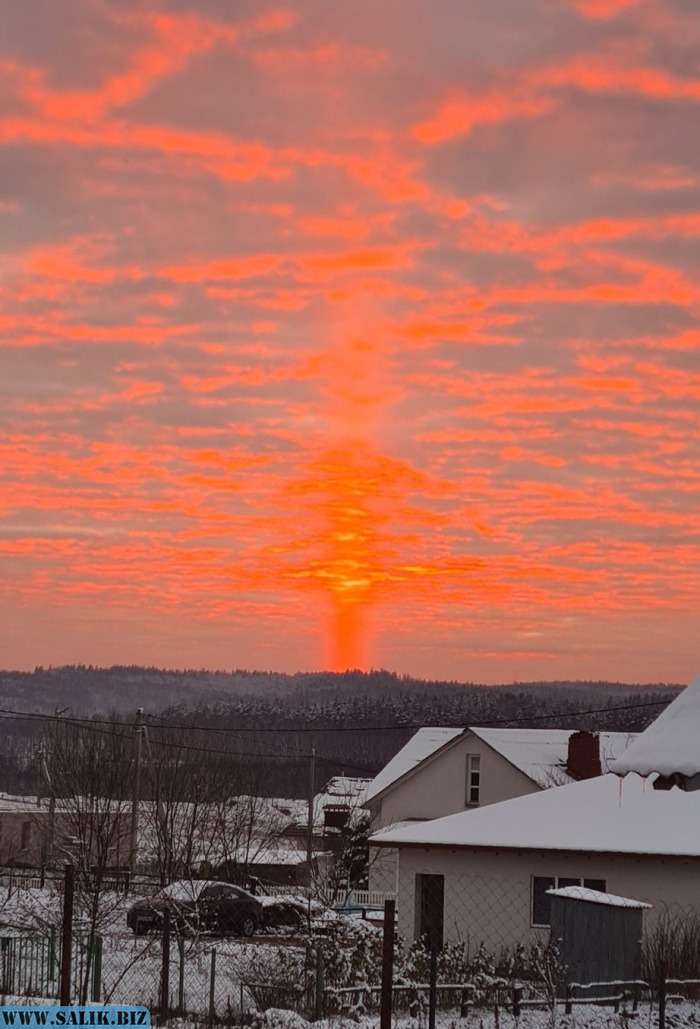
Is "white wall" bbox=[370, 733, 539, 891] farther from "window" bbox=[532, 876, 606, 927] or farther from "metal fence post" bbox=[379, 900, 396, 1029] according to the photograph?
"metal fence post" bbox=[379, 900, 396, 1029]

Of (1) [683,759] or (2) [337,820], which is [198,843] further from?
(1) [683,759]

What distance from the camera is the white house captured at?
29406 mm

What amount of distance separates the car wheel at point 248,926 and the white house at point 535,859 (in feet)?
16.3

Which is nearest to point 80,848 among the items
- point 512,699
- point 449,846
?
point 449,846

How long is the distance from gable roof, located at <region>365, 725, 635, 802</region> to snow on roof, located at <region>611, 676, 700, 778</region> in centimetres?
3880

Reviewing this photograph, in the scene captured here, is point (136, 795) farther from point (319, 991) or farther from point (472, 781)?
point (319, 991)

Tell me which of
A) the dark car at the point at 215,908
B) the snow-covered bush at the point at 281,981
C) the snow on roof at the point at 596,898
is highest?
the snow on roof at the point at 596,898

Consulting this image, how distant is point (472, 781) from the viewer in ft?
173

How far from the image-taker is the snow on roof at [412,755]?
55.9 m

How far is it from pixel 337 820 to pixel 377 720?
3944 inches

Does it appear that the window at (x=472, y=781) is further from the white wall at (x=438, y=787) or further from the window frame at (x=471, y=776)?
the white wall at (x=438, y=787)

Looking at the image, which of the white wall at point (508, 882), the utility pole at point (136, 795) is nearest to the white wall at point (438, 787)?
the utility pole at point (136, 795)

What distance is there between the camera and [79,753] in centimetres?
5325

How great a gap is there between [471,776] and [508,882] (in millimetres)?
21710
